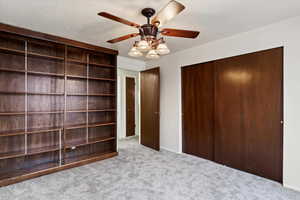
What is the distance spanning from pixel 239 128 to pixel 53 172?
3227mm

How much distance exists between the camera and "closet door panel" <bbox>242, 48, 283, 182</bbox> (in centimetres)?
243

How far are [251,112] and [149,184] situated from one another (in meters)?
1.97

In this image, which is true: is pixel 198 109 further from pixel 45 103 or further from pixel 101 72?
pixel 45 103

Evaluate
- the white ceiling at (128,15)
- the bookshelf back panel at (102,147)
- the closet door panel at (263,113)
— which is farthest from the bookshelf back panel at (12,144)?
the closet door panel at (263,113)

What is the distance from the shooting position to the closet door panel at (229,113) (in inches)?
112

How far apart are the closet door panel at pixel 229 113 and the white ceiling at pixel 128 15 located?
24.1 inches

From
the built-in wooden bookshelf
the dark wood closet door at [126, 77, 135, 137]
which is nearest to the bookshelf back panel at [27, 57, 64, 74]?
the built-in wooden bookshelf

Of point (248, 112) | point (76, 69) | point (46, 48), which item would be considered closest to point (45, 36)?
point (46, 48)

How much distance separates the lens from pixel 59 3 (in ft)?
6.36

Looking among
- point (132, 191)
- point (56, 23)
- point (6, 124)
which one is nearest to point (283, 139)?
point (132, 191)

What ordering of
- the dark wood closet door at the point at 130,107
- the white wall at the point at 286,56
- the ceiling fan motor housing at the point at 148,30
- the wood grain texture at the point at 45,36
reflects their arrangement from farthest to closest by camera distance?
the dark wood closet door at the point at 130,107, the wood grain texture at the point at 45,36, the white wall at the point at 286,56, the ceiling fan motor housing at the point at 148,30

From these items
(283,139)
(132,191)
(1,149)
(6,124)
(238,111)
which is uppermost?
(238,111)

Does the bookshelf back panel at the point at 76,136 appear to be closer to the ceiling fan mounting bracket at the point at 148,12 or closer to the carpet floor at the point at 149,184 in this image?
the carpet floor at the point at 149,184

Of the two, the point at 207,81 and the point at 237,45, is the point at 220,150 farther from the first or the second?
the point at 237,45
